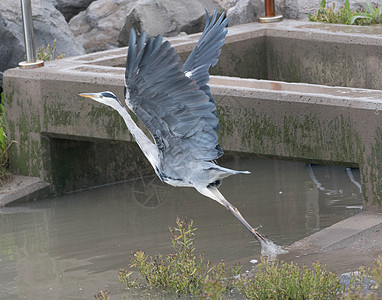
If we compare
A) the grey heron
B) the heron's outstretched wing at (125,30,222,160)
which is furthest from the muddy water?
the heron's outstretched wing at (125,30,222,160)

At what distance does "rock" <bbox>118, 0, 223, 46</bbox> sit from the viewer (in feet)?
32.7

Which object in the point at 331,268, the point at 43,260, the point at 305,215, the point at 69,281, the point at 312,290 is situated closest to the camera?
the point at 312,290

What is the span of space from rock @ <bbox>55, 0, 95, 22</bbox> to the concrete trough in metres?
3.93

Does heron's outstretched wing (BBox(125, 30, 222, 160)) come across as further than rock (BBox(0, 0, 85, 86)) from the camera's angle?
No

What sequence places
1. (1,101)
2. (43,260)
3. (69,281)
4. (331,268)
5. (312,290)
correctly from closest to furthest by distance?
(312,290) < (331,268) < (69,281) < (43,260) < (1,101)

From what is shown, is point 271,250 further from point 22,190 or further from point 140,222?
point 22,190

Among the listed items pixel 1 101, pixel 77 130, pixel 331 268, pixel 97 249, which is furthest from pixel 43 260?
pixel 1 101

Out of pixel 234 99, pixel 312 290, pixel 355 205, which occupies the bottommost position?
pixel 355 205

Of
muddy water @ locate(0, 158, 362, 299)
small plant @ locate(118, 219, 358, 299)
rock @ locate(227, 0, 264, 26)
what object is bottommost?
muddy water @ locate(0, 158, 362, 299)

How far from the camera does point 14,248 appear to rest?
6.15 meters

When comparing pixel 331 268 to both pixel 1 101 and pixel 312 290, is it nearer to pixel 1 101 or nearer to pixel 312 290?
pixel 312 290

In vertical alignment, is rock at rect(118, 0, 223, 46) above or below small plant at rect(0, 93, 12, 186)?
above

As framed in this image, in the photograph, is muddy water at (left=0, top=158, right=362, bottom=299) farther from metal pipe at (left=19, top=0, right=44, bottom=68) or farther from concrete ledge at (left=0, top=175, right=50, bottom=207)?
metal pipe at (left=19, top=0, right=44, bottom=68)

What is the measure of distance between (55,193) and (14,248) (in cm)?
122
